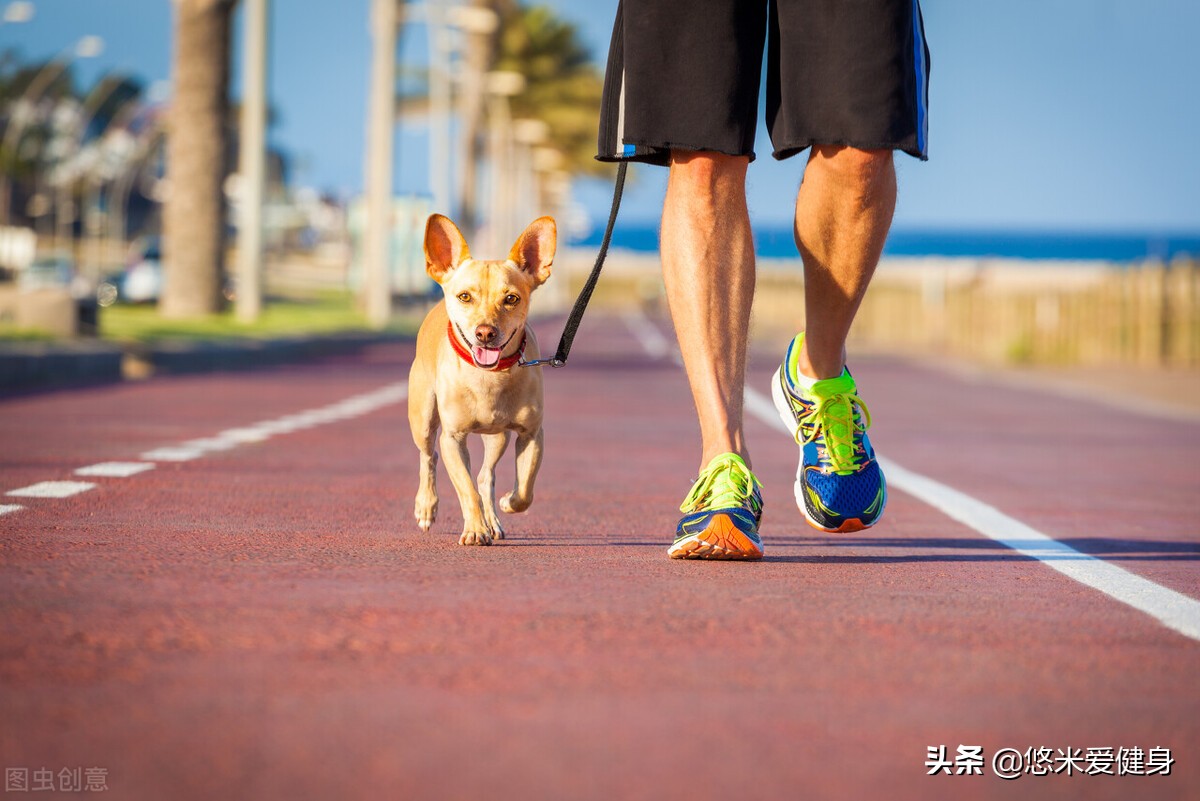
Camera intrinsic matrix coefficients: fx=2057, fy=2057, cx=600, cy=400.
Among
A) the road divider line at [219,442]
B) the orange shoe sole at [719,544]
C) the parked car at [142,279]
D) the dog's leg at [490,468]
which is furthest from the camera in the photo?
the parked car at [142,279]

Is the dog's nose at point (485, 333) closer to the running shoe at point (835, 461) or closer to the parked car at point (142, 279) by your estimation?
the running shoe at point (835, 461)

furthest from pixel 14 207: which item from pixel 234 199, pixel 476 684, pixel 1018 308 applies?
pixel 476 684

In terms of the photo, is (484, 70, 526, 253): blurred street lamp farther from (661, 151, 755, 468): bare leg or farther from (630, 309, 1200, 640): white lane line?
(661, 151, 755, 468): bare leg

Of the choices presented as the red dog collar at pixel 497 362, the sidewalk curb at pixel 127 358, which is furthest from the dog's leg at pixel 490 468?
the sidewalk curb at pixel 127 358

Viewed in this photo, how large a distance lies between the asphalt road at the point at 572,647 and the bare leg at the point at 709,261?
58 centimetres

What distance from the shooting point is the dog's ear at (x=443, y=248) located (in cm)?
601

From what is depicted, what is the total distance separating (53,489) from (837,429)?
3.04 metres

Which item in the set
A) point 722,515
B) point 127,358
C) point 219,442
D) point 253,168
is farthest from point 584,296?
point 253,168

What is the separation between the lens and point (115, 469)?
836 cm

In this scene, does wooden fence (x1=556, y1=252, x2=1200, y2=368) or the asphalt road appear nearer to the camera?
the asphalt road

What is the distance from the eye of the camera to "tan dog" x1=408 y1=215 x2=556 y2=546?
5770 mm

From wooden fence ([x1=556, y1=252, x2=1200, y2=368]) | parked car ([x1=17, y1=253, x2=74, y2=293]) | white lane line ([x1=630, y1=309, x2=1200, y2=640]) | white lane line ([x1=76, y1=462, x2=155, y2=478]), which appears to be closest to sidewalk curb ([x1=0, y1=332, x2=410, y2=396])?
white lane line ([x1=76, y1=462, x2=155, y2=478])

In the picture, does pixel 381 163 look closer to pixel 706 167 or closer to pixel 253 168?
pixel 253 168

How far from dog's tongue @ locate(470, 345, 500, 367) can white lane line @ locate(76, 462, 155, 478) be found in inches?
A: 110
